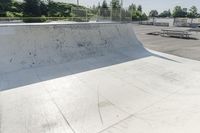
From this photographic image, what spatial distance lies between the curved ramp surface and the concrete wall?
0.03 meters

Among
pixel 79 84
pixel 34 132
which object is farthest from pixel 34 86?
pixel 34 132

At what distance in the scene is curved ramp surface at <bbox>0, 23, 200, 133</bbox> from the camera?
10.5 ft

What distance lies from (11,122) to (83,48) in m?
5.11

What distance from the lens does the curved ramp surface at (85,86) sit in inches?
126

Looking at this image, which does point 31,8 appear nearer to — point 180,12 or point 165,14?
point 180,12

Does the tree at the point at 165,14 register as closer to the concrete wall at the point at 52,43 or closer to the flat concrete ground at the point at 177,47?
the flat concrete ground at the point at 177,47

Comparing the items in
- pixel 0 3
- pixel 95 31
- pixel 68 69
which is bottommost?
pixel 68 69

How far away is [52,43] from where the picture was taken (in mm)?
6996

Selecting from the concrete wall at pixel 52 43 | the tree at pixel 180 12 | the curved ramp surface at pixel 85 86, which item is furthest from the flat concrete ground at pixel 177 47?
the tree at pixel 180 12

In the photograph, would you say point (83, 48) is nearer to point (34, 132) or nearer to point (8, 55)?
point (8, 55)

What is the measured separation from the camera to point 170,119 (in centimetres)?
331

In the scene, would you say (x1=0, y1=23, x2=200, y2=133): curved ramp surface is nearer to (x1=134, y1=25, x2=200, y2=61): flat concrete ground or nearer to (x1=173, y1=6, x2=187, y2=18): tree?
(x1=134, y1=25, x2=200, y2=61): flat concrete ground

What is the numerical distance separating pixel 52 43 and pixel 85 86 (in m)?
3.08

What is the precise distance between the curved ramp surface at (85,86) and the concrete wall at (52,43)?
3 centimetres
